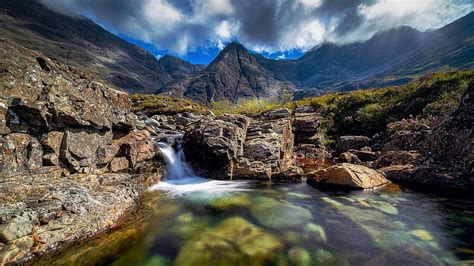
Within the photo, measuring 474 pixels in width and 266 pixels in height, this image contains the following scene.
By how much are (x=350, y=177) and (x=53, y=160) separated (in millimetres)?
16780

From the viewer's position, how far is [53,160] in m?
11.5

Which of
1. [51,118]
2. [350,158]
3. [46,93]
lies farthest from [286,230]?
[350,158]

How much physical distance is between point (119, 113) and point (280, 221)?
1284 centimetres

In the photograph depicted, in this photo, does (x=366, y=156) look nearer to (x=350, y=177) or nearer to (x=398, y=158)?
(x=398, y=158)

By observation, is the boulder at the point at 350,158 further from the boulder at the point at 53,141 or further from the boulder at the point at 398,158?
the boulder at the point at 53,141

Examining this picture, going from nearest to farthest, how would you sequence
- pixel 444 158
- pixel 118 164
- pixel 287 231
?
pixel 287 231 < pixel 118 164 < pixel 444 158

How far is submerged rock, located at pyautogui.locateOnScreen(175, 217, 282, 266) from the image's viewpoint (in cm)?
795

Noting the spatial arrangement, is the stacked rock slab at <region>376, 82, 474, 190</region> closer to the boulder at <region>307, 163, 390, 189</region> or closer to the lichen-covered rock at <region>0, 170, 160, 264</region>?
the boulder at <region>307, 163, 390, 189</region>

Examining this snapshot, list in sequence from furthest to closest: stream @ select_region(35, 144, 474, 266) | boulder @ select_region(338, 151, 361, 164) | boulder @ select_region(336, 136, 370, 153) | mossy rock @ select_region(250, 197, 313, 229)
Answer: boulder @ select_region(336, 136, 370, 153)
boulder @ select_region(338, 151, 361, 164)
mossy rock @ select_region(250, 197, 313, 229)
stream @ select_region(35, 144, 474, 266)

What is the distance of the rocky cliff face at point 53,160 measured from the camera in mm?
8195

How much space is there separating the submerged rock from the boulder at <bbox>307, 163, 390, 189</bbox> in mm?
8388

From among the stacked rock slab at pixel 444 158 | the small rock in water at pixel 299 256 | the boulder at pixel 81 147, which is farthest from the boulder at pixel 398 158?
the boulder at pixel 81 147

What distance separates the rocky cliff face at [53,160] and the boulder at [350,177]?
1200cm

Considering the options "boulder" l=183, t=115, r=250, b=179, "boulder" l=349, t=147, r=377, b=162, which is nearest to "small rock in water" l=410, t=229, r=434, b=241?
"boulder" l=183, t=115, r=250, b=179
